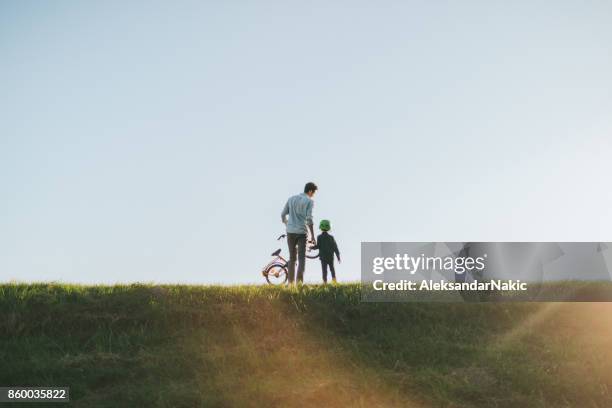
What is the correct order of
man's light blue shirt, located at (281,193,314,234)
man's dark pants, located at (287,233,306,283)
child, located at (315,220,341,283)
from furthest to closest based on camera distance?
child, located at (315,220,341,283), man's dark pants, located at (287,233,306,283), man's light blue shirt, located at (281,193,314,234)

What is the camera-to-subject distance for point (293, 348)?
13.1 meters

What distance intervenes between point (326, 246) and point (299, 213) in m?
2.18

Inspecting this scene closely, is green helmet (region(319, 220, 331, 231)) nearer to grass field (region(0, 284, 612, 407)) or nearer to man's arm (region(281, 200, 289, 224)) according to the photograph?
man's arm (region(281, 200, 289, 224))

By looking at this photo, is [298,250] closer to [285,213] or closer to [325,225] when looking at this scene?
[285,213]

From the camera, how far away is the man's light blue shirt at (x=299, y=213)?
58.9 feet

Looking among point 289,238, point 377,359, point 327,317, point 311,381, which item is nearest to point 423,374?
point 377,359

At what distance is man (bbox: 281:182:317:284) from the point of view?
18.0 m

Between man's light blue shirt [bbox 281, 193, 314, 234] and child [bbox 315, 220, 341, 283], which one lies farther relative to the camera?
child [bbox 315, 220, 341, 283]

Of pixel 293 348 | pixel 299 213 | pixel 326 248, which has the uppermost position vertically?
pixel 299 213

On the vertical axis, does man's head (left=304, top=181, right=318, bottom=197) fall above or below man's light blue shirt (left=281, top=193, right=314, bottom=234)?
above

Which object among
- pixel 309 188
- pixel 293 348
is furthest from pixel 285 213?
pixel 293 348

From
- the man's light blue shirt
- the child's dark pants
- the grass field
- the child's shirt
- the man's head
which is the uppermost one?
the man's head

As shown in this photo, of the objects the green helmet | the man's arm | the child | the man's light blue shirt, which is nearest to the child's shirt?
the child

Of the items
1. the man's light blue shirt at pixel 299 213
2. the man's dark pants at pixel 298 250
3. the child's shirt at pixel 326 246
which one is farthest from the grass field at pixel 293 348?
the child's shirt at pixel 326 246
